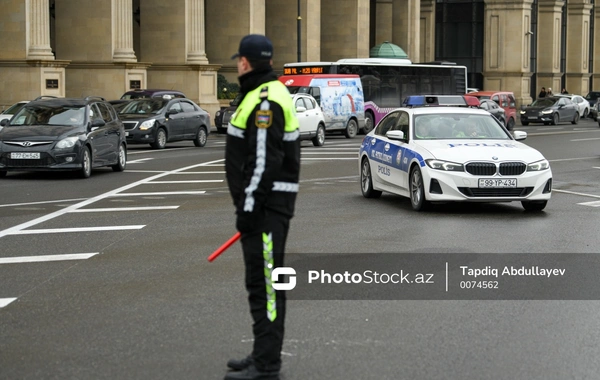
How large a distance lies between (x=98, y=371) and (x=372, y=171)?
36.1ft

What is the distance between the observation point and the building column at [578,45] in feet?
284

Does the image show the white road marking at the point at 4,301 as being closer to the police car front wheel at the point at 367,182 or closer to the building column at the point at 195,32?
the police car front wheel at the point at 367,182

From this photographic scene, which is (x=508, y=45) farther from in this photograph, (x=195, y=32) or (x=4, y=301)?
(x=4, y=301)

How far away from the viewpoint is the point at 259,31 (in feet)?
177

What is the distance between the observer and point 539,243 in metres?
12.3

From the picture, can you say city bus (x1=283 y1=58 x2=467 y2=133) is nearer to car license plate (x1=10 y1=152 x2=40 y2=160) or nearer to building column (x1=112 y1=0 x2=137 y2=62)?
building column (x1=112 y1=0 x2=137 y2=62)

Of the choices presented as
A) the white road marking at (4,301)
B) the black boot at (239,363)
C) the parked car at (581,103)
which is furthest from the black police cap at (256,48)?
the parked car at (581,103)

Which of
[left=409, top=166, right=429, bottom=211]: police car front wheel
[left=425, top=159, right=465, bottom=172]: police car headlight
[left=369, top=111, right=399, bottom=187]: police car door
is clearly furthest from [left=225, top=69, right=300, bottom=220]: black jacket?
[left=369, top=111, right=399, bottom=187]: police car door

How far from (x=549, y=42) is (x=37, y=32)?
5169 centimetres

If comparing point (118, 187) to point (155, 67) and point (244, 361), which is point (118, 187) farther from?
point (155, 67)

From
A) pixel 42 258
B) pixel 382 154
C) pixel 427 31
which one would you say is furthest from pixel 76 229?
pixel 427 31

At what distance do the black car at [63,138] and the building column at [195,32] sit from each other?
976 inches

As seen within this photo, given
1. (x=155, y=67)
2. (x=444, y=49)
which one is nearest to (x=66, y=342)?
(x=155, y=67)

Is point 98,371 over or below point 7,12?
below
